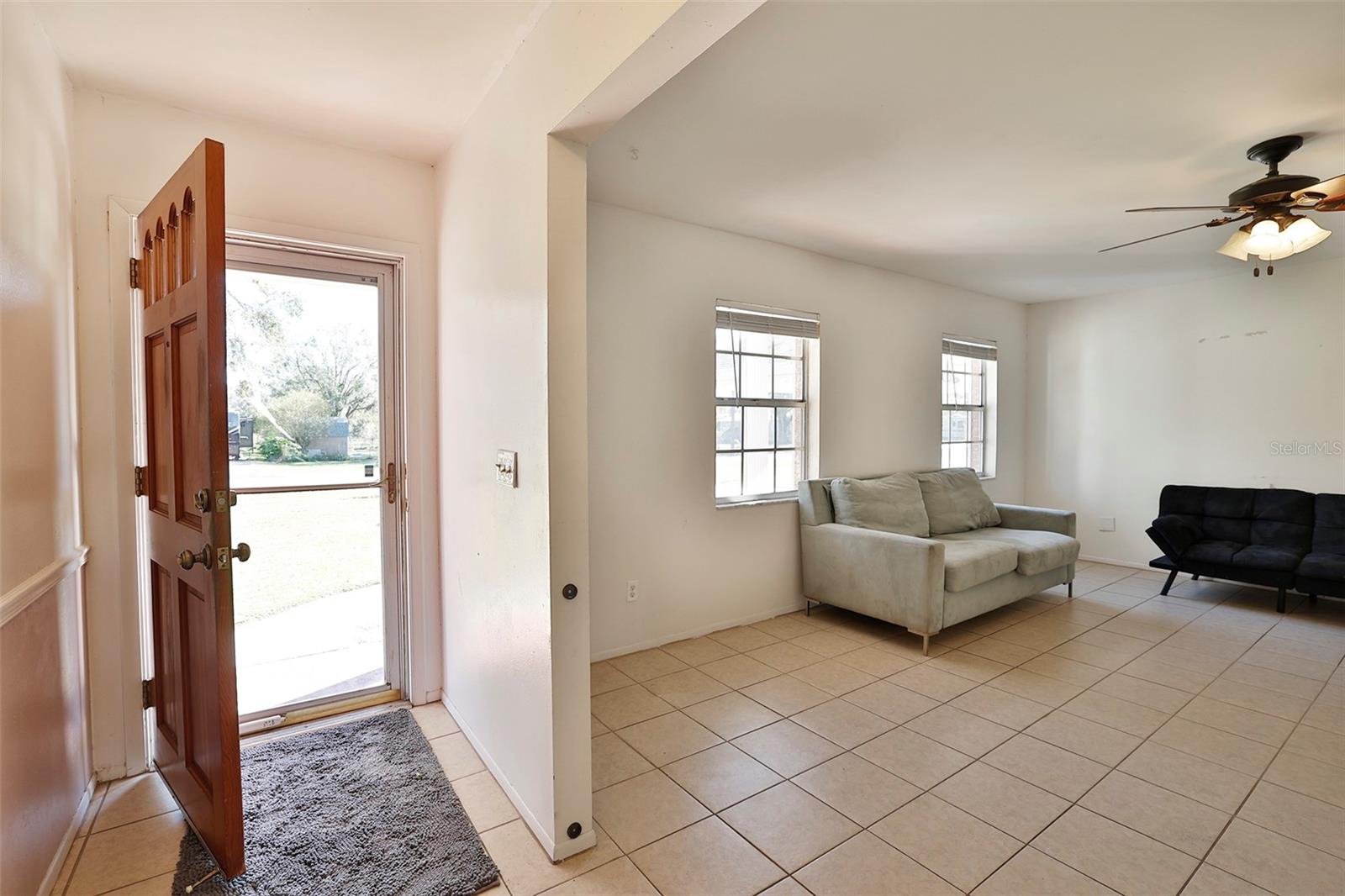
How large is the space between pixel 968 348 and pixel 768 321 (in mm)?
2455

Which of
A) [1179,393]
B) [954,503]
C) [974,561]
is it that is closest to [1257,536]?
[1179,393]

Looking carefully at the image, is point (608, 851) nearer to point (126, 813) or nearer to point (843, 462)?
point (126, 813)

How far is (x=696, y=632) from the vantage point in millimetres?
3625

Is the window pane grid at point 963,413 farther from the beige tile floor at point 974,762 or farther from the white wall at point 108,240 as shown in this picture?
the white wall at point 108,240

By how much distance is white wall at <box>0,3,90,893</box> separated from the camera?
4.81 feet

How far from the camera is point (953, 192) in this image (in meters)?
3.04

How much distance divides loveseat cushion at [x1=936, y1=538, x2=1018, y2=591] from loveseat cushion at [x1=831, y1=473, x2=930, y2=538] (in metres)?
0.28

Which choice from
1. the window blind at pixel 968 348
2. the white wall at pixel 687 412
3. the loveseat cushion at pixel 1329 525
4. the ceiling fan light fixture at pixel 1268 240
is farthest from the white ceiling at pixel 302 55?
the loveseat cushion at pixel 1329 525

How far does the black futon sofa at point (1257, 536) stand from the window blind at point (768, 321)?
3.01 metres

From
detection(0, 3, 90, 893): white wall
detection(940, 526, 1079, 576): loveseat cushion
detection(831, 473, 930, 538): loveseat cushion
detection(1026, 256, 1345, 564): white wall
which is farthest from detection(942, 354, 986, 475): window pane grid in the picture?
detection(0, 3, 90, 893): white wall

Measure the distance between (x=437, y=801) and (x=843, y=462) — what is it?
A: 3.21 meters

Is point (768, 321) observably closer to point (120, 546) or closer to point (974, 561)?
point (974, 561)

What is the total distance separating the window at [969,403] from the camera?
5242 millimetres

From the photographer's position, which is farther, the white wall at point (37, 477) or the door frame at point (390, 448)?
the door frame at point (390, 448)
